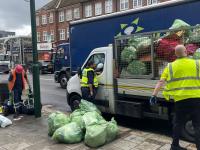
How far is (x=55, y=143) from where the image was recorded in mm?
5863

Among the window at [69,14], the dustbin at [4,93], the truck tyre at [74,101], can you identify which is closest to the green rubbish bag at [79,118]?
the truck tyre at [74,101]

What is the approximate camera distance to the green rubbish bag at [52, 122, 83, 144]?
224 inches

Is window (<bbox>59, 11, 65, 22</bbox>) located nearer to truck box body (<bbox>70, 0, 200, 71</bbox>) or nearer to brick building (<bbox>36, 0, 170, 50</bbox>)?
brick building (<bbox>36, 0, 170, 50</bbox>)

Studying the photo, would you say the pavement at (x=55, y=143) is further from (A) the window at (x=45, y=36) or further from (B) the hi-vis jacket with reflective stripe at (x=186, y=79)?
(A) the window at (x=45, y=36)

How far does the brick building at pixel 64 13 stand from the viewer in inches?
1606

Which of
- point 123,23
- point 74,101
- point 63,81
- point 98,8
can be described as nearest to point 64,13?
point 98,8

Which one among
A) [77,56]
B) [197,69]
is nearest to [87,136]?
[197,69]

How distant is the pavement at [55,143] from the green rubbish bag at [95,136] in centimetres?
10

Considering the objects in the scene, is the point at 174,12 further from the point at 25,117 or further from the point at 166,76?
the point at 25,117

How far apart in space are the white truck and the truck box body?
2.72 m

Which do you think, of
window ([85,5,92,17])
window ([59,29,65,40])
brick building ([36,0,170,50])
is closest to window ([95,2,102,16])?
brick building ([36,0,170,50])

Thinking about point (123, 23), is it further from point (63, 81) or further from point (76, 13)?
point (76, 13)

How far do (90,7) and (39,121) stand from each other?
129ft

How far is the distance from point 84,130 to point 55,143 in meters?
0.61
